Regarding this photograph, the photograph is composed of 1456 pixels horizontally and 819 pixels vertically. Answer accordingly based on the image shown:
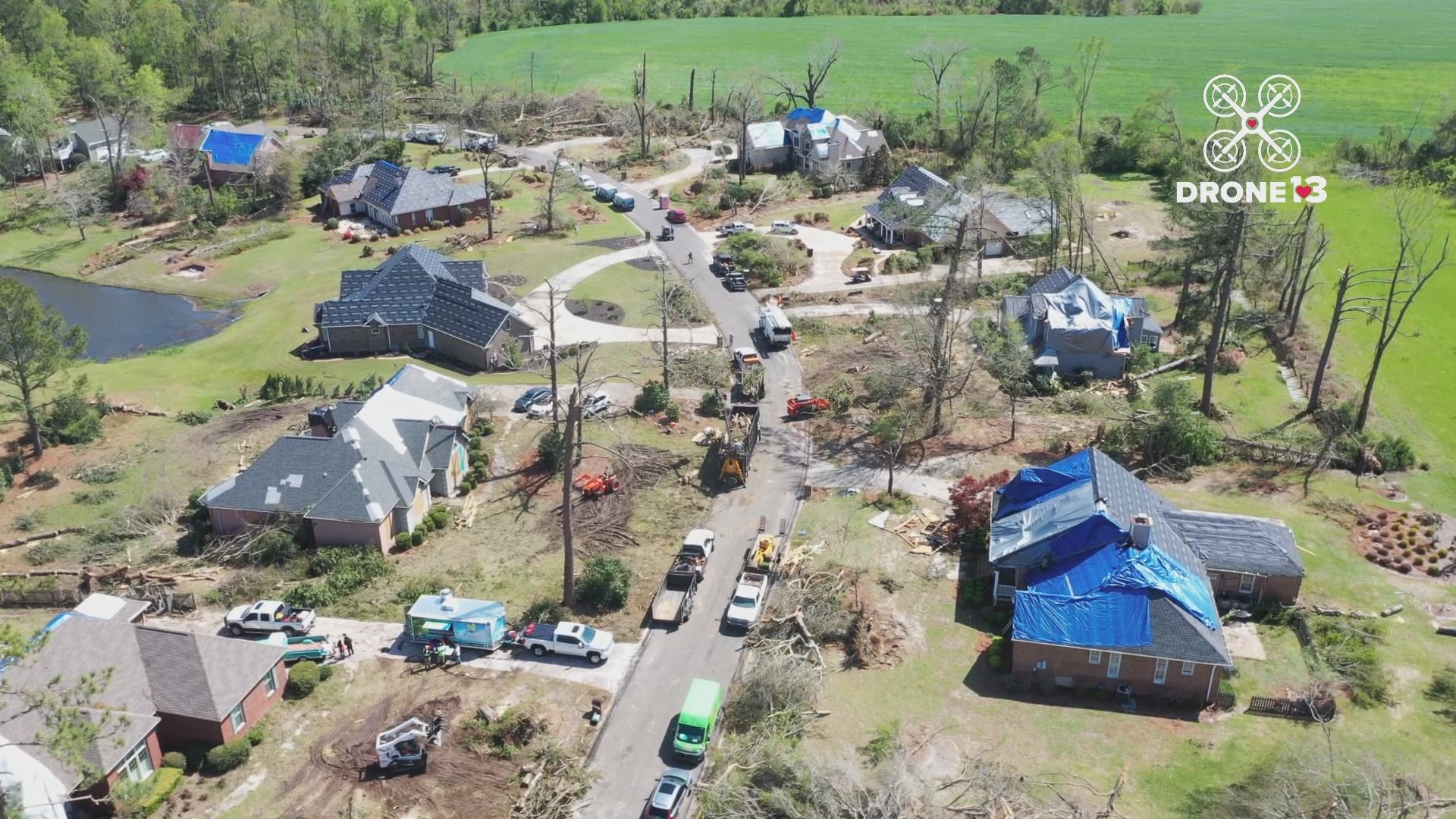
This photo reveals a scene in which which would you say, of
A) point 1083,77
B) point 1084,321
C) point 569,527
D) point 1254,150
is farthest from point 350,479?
point 1083,77

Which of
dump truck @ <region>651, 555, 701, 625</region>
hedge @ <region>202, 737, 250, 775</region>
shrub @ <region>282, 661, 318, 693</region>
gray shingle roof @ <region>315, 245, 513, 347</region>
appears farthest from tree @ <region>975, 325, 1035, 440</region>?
hedge @ <region>202, 737, 250, 775</region>

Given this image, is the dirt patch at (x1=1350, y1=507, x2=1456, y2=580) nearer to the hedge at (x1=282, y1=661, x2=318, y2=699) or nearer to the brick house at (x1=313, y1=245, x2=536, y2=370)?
the hedge at (x1=282, y1=661, x2=318, y2=699)

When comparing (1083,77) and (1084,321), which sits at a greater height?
(1083,77)

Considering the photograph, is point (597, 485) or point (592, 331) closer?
point (597, 485)

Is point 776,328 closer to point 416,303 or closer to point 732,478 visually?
point 732,478

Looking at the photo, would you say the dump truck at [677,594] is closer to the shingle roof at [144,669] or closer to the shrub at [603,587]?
the shrub at [603,587]

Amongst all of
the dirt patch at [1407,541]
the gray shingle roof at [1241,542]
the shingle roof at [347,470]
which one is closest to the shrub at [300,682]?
the shingle roof at [347,470]
